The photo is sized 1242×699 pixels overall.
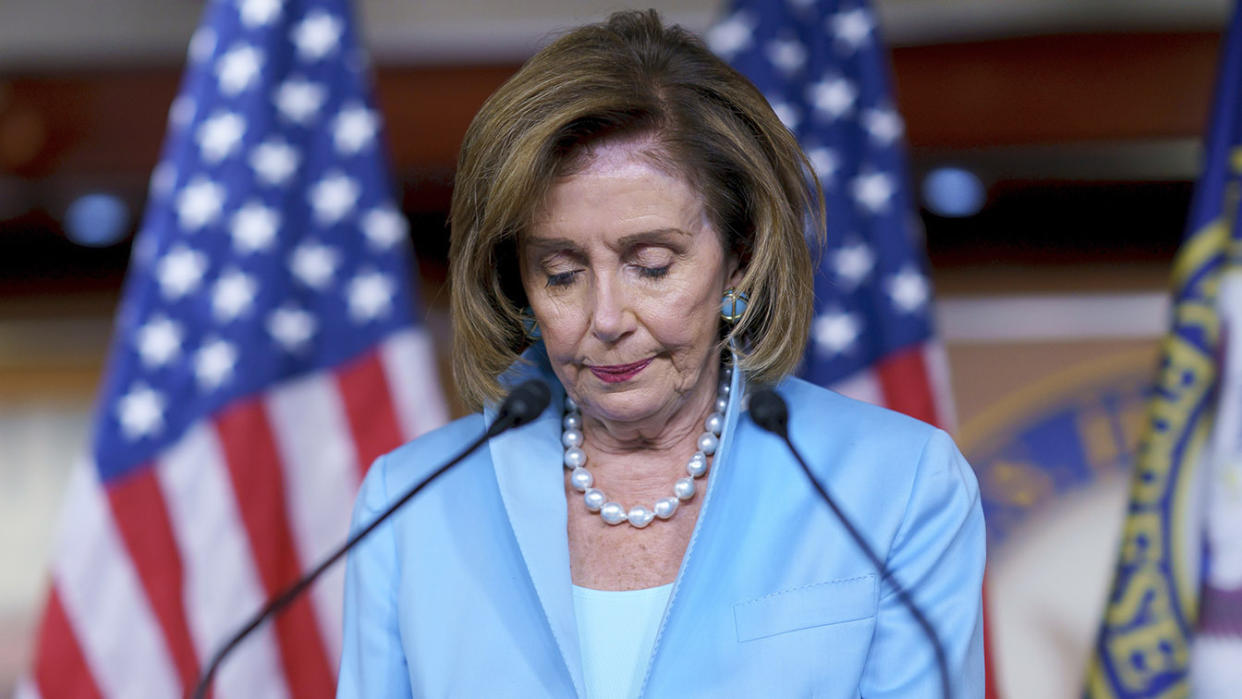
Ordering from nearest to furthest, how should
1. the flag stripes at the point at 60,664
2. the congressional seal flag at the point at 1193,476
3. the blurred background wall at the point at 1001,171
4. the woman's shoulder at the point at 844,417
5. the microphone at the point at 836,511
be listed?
the microphone at the point at 836,511, the woman's shoulder at the point at 844,417, the congressional seal flag at the point at 1193,476, the flag stripes at the point at 60,664, the blurred background wall at the point at 1001,171

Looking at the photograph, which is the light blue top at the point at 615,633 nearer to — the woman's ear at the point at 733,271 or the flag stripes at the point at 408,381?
the woman's ear at the point at 733,271

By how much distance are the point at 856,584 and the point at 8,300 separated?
2.75 meters

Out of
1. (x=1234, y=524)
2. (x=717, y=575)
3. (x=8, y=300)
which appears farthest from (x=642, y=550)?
(x=8, y=300)

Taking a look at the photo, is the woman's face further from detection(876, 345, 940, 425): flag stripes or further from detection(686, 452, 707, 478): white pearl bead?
detection(876, 345, 940, 425): flag stripes

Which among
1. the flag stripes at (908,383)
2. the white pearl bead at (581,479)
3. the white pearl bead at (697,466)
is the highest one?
the flag stripes at (908,383)

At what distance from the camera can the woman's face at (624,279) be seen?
137cm

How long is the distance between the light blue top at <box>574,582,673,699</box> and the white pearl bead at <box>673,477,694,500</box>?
113 millimetres

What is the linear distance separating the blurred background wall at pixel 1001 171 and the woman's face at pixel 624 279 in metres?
1.74

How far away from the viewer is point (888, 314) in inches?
95.4

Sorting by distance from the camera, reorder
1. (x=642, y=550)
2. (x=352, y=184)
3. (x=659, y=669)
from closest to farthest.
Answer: (x=659, y=669) < (x=642, y=550) < (x=352, y=184)

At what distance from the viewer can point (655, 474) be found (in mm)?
1513

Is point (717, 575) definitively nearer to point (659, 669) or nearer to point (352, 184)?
point (659, 669)

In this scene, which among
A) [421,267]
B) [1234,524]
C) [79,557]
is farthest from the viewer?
[421,267]

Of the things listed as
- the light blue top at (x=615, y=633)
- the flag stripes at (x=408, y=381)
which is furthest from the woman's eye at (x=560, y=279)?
the flag stripes at (x=408, y=381)
